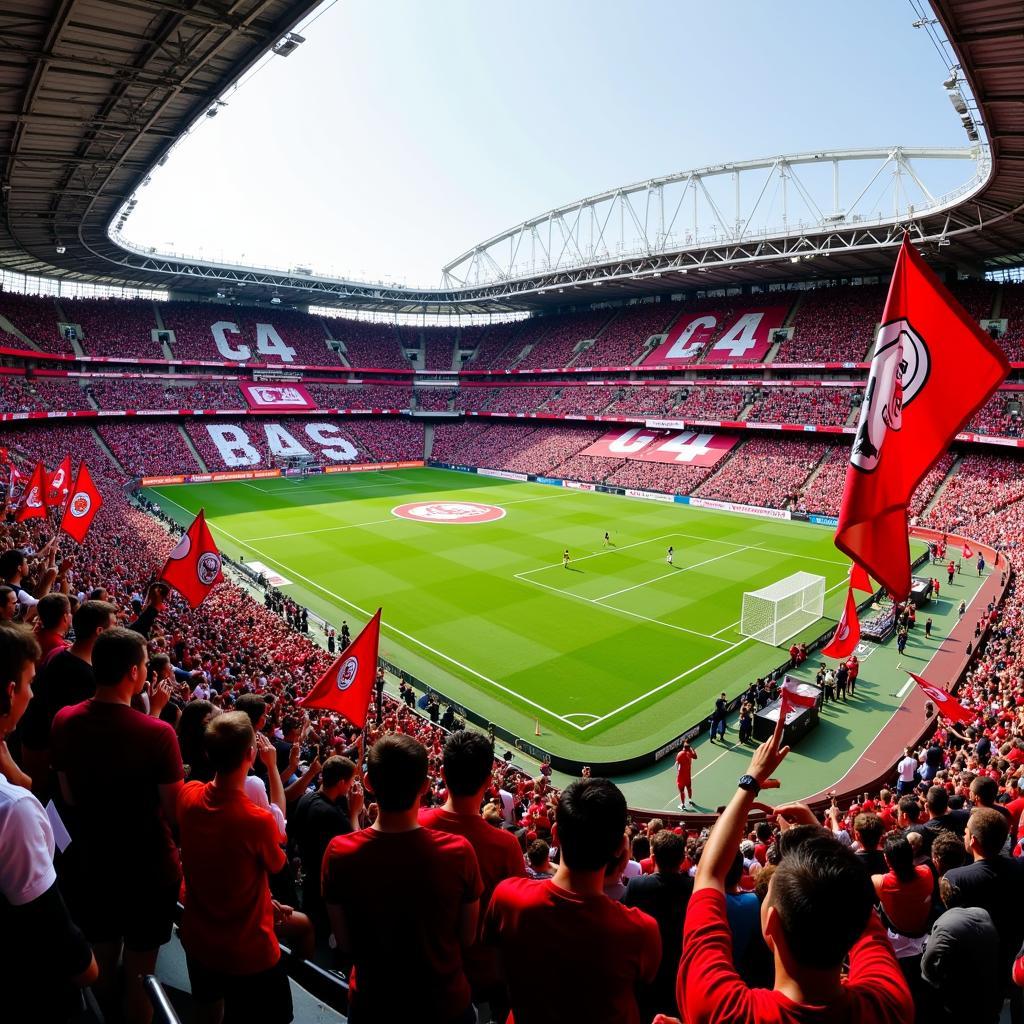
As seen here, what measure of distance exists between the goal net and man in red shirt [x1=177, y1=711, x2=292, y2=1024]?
962 inches

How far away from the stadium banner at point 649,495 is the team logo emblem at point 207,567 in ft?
139

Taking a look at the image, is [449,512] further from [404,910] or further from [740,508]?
[404,910]

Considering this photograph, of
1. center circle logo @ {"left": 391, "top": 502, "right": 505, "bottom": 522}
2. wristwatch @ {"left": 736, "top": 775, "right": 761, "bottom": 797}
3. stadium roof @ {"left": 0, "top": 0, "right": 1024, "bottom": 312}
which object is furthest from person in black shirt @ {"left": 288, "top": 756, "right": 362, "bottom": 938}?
center circle logo @ {"left": 391, "top": 502, "right": 505, "bottom": 522}

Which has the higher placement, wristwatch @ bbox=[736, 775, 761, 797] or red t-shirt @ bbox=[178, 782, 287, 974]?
wristwatch @ bbox=[736, 775, 761, 797]

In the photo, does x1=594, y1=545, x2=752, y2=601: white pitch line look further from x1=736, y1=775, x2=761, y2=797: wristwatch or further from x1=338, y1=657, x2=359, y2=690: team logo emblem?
x1=736, y1=775, x2=761, y2=797: wristwatch

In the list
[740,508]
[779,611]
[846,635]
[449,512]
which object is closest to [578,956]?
[846,635]

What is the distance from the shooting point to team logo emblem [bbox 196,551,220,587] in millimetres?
16203

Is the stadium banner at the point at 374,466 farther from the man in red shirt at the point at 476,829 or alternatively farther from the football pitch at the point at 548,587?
the man in red shirt at the point at 476,829

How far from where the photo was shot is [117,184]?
3450cm

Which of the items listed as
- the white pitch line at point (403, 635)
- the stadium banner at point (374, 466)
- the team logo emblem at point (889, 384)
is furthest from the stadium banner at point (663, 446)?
the team logo emblem at point (889, 384)

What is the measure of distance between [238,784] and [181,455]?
64215mm

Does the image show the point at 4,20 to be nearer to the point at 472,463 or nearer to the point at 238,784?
the point at 238,784

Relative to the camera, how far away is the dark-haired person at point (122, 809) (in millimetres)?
3916

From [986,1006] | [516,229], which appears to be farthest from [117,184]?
[516,229]
